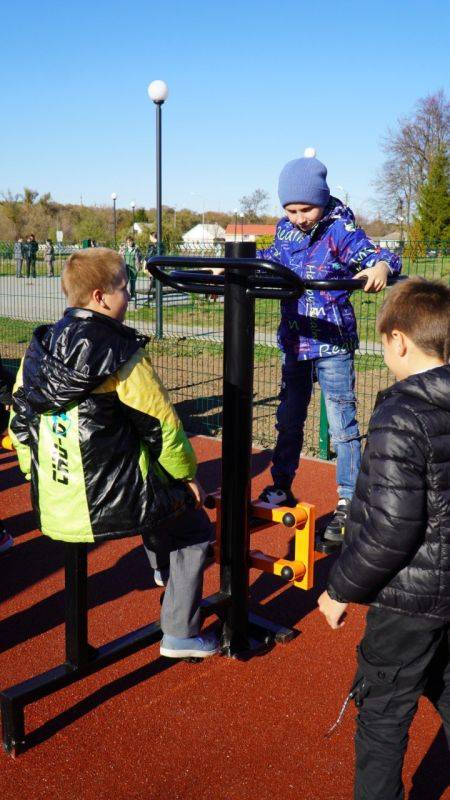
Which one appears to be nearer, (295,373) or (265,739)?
(265,739)

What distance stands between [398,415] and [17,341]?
11.3m

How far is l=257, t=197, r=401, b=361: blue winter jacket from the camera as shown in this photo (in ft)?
11.4

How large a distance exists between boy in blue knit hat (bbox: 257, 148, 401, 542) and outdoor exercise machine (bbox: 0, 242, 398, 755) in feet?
1.79

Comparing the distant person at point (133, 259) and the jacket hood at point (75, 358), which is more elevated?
the distant person at point (133, 259)

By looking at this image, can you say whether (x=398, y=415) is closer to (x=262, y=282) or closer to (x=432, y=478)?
(x=432, y=478)

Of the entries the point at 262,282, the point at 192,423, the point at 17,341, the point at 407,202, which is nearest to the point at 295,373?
the point at 262,282

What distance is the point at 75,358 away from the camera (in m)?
2.45

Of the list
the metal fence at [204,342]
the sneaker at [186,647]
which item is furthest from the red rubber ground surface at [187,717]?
the metal fence at [204,342]

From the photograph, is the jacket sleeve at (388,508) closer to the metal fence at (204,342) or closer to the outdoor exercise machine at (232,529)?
the outdoor exercise machine at (232,529)

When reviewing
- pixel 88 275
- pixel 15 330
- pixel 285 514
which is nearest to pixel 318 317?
pixel 285 514

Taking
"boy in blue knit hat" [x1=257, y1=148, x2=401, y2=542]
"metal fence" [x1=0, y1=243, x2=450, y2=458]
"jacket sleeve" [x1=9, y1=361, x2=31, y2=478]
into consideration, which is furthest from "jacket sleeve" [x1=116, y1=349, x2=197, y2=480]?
"metal fence" [x1=0, y1=243, x2=450, y2=458]

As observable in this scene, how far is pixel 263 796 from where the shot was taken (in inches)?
92.8

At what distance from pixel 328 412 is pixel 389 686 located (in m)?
1.85

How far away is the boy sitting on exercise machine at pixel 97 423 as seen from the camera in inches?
97.3
